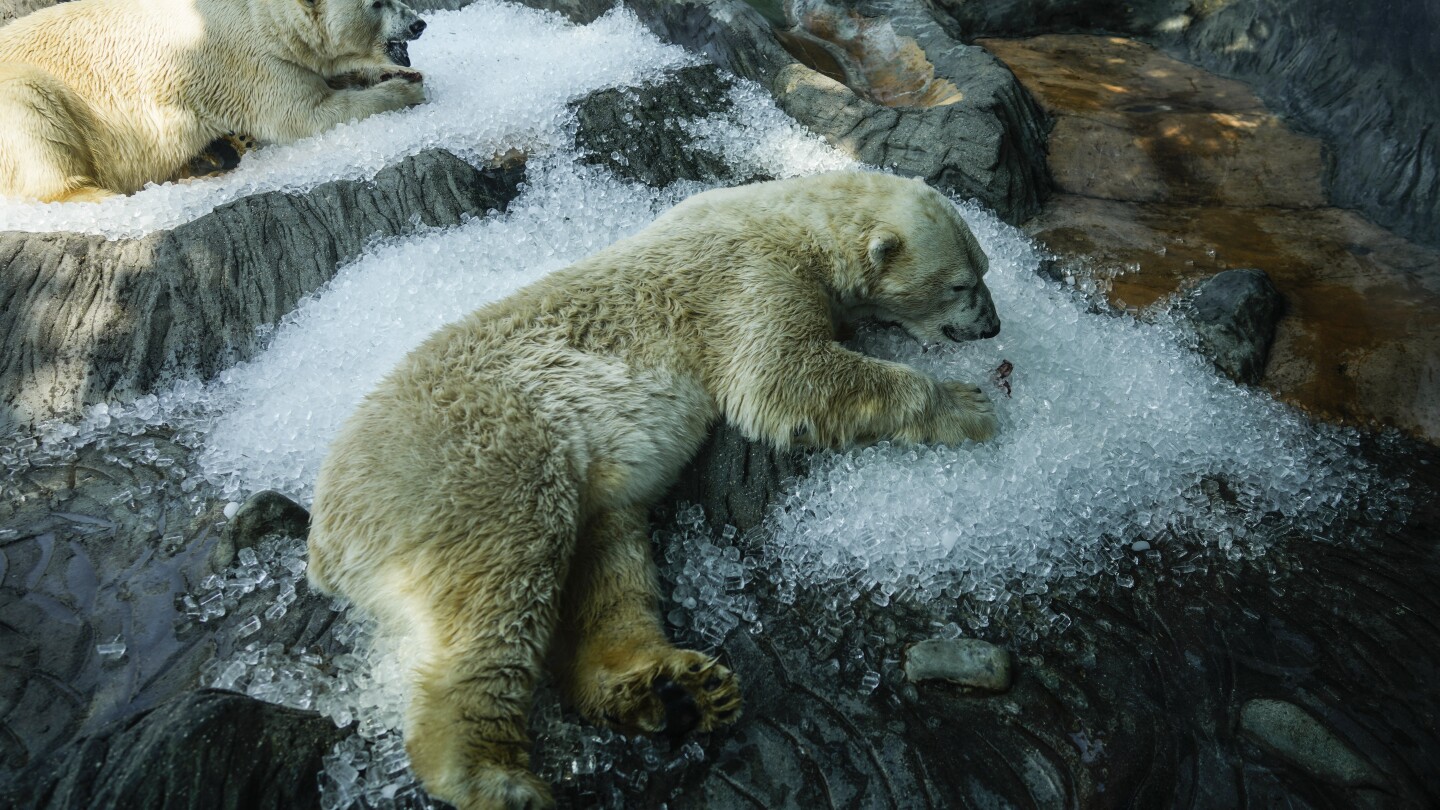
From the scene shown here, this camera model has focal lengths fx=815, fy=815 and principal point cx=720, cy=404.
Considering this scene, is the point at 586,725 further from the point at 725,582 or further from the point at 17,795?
the point at 17,795

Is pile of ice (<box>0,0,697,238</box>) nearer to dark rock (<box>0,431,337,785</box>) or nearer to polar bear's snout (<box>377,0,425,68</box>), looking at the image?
polar bear's snout (<box>377,0,425,68</box>)

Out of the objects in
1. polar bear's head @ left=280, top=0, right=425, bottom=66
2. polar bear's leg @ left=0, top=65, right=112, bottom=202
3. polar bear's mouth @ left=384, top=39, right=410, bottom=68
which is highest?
polar bear's head @ left=280, top=0, right=425, bottom=66

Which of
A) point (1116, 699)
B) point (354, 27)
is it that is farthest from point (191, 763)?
point (354, 27)

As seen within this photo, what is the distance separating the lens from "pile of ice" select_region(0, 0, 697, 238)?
4.98 m

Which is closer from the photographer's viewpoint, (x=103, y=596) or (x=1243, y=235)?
(x=103, y=596)

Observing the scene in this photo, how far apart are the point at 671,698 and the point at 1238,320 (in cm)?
334

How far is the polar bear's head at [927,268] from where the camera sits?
3537mm

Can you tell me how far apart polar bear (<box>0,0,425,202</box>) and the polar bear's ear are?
4127mm

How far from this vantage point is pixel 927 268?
356 cm

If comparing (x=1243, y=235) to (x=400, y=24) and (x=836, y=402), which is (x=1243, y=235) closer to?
(x=836, y=402)

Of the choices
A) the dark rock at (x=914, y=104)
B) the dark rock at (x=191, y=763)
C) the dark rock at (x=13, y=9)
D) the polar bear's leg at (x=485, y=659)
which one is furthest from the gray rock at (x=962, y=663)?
the dark rock at (x=13, y=9)

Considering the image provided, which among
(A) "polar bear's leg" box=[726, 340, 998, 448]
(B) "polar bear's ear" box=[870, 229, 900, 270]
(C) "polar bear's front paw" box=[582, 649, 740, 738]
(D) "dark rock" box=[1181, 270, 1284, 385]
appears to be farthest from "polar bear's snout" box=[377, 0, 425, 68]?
(D) "dark rock" box=[1181, 270, 1284, 385]

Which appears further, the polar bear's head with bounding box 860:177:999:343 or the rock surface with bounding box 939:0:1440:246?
the rock surface with bounding box 939:0:1440:246

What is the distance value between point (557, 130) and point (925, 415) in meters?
3.39
